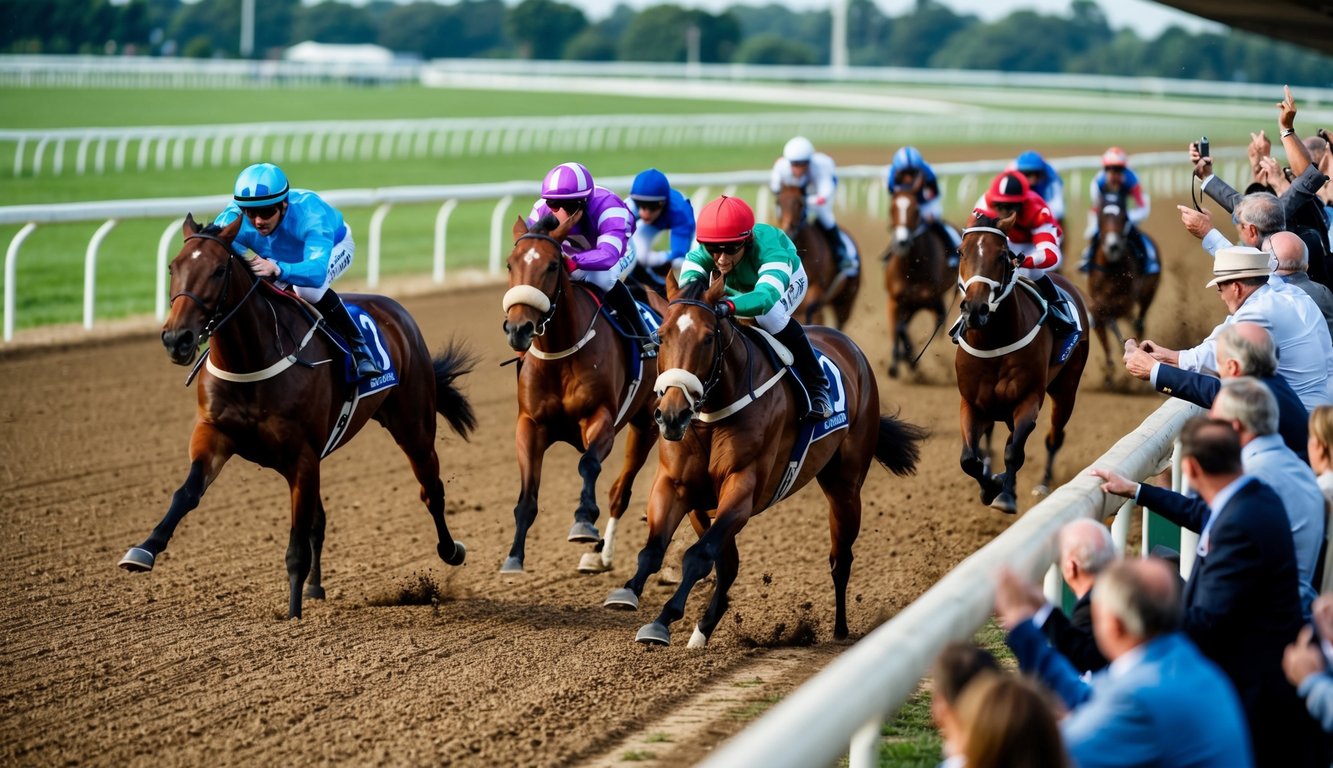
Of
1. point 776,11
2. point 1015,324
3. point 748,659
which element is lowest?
point 748,659

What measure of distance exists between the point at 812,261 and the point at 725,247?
6132mm

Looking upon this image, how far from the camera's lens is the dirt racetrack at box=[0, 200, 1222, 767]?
4.39 metres

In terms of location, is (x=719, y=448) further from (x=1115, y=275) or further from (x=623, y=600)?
(x=1115, y=275)

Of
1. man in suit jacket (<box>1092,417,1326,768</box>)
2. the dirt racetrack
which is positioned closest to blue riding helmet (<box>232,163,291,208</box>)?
the dirt racetrack

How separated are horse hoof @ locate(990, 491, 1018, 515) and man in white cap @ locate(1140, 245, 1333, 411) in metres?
2.60

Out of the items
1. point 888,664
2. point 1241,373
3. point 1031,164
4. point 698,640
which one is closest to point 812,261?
point 1031,164

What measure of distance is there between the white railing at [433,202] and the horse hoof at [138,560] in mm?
5842

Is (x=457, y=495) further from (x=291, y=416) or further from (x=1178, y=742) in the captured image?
(x=1178, y=742)

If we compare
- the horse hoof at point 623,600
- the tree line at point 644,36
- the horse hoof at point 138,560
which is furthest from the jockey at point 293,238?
the tree line at point 644,36

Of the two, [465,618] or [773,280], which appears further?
[465,618]

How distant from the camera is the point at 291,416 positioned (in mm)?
5926

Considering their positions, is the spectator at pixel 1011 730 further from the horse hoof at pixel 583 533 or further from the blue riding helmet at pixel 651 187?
the blue riding helmet at pixel 651 187

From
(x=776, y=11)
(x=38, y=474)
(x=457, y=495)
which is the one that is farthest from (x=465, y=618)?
(x=776, y=11)

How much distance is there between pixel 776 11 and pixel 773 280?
404ft
